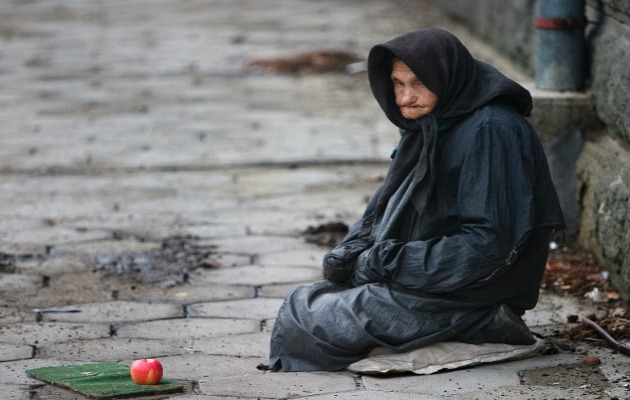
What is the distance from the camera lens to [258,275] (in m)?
5.27

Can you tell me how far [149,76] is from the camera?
1016 cm

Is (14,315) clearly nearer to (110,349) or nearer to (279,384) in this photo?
(110,349)

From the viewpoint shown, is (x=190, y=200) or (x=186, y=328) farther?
(x=190, y=200)

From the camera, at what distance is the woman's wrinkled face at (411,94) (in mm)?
3801

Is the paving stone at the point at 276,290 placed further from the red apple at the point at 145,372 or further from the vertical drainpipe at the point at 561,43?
the vertical drainpipe at the point at 561,43

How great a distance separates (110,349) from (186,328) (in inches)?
15.0

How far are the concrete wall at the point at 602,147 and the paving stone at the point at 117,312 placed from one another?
1814 mm

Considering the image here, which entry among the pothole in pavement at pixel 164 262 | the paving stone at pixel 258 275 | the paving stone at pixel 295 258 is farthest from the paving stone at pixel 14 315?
the paving stone at pixel 295 258

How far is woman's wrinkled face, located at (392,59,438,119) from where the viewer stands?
3.80 metres

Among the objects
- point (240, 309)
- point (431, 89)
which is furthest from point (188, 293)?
point (431, 89)

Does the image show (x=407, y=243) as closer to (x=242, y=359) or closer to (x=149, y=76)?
(x=242, y=359)

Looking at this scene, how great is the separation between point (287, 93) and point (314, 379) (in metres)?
5.84

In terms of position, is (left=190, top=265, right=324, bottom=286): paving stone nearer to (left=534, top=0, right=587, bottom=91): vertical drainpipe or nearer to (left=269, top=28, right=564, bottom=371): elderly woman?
(left=269, top=28, right=564, bottom=371): elderly woman

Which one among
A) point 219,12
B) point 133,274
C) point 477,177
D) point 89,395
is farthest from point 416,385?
point 219,12
